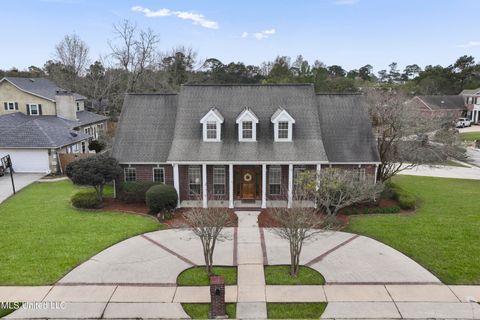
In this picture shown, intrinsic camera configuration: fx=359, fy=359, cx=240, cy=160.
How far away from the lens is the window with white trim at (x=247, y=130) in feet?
71.1

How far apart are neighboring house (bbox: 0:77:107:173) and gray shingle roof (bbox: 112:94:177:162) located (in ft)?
31.3

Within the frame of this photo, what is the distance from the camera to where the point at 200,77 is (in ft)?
236

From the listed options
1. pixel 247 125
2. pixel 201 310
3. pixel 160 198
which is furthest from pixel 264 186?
pixel 201 310

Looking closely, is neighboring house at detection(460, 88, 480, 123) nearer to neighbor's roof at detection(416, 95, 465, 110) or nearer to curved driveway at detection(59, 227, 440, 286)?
neighbor's roof at detection(416, 95, 465, 110)

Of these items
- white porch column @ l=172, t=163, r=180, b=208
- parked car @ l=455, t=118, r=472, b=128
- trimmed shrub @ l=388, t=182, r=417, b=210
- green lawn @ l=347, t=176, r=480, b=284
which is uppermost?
parked car @ l=455, t=118, r=472, b=128

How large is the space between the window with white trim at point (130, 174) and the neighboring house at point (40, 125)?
34.6 ft

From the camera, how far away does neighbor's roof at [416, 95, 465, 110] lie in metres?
64.2

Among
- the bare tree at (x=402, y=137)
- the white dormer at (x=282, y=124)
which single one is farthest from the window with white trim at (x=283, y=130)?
the bare tree at (x=402, y=137)

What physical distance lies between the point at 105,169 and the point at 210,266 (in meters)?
10.4

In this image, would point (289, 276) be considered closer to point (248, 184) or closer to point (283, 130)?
Result: point (248, 184)

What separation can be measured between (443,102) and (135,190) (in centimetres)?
6403

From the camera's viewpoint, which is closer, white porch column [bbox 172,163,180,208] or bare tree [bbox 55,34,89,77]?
white porch column [bbox 172,163,180,208]

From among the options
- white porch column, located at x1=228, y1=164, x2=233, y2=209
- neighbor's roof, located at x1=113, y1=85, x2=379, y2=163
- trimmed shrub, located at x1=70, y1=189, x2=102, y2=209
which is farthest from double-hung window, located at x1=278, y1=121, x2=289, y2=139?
trimmed shrub, located at x1=70, y1=189, x2=102, y2=209

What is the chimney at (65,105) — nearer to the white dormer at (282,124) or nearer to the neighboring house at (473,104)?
the white dormer at (282,124)
